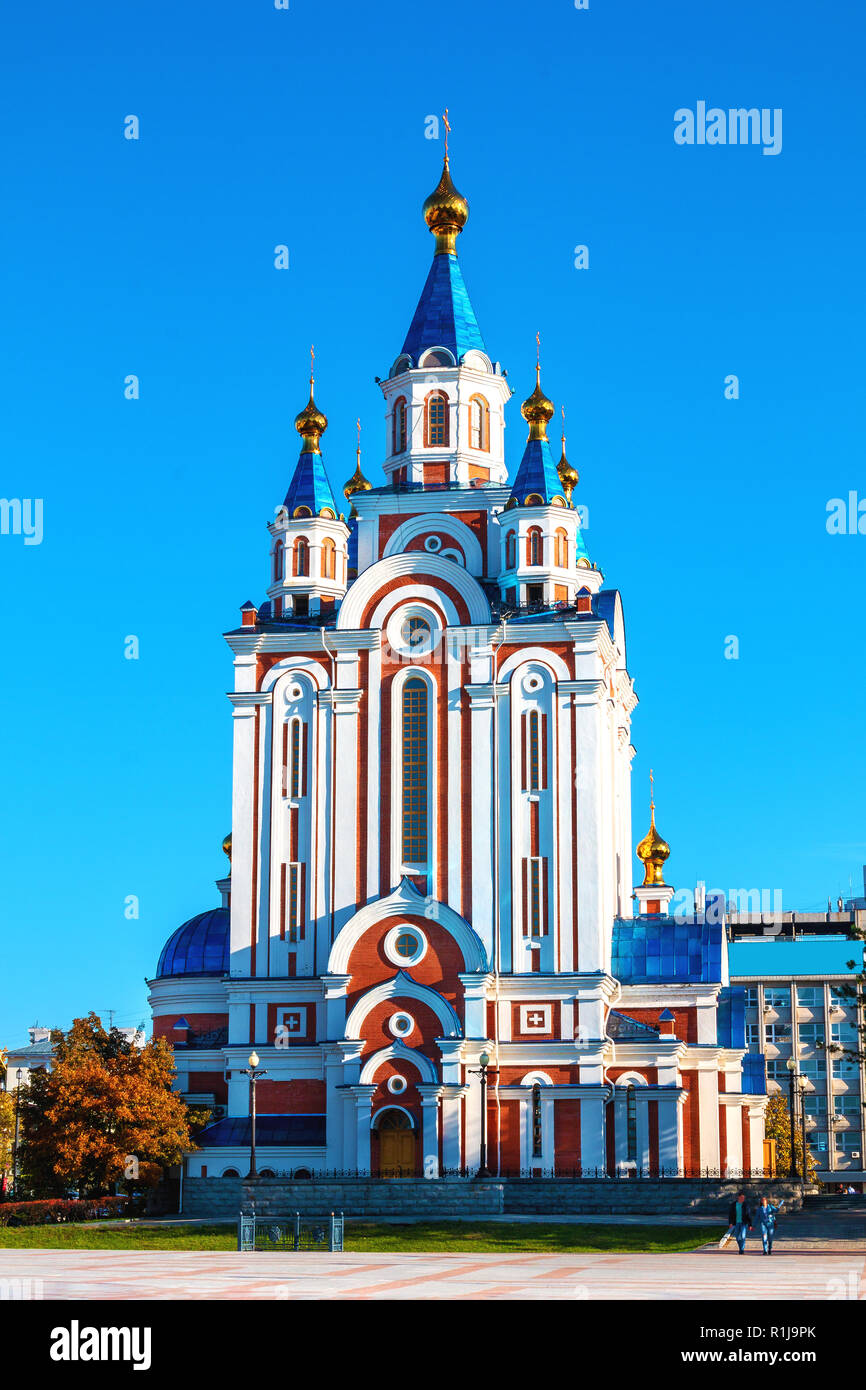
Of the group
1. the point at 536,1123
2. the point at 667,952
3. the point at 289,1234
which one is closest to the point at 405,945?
the point at 536,1123

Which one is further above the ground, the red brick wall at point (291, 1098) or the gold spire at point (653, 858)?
the gold spire at point (653, 858)

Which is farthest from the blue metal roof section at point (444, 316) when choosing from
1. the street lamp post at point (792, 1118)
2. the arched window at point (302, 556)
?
the street lamp post at point (792, 1118)

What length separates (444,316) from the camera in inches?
2106

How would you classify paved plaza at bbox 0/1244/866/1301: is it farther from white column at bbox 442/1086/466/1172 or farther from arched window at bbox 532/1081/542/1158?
arched window at bbox 532/1081/542/1158

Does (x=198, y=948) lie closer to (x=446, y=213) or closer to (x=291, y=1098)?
(x=291, y=1098)

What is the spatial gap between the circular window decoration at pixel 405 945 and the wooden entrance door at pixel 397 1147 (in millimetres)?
3894

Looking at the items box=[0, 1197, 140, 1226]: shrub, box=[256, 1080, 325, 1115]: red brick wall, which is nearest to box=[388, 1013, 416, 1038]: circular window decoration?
box=[256, 1080, 325, 1115]: red brick wall

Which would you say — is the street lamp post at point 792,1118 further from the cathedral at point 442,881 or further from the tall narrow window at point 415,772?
the tall narrow window at point 415,772

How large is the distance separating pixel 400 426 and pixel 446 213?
7496 mm

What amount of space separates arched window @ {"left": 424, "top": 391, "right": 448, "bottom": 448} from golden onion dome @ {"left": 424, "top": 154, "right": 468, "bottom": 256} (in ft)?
19.0

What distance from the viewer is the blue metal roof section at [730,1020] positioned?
50.5m
